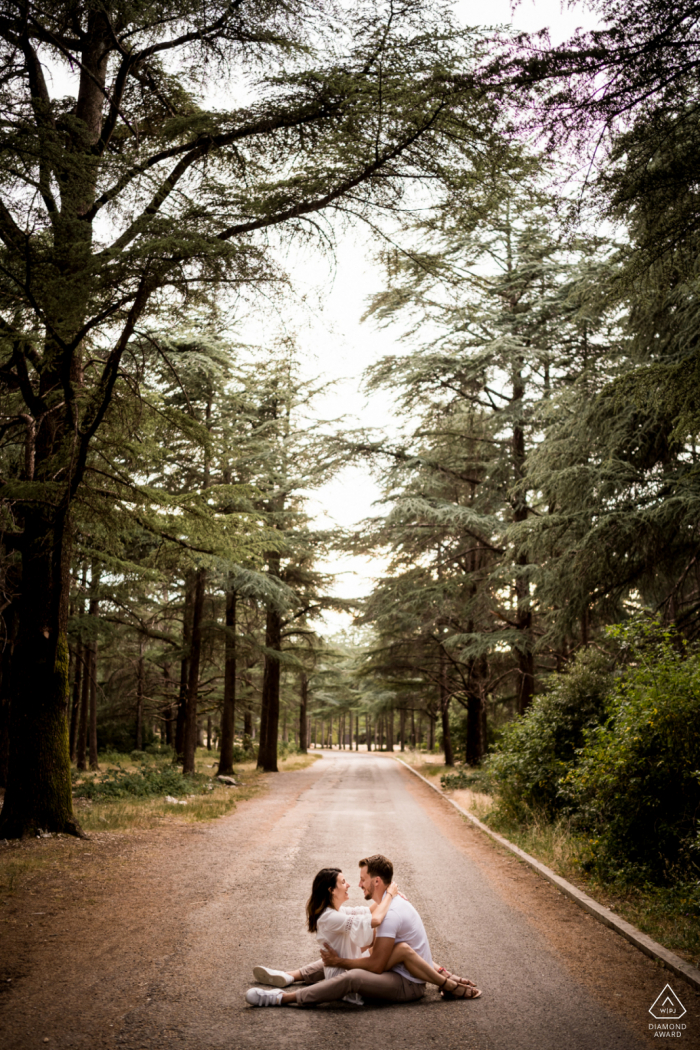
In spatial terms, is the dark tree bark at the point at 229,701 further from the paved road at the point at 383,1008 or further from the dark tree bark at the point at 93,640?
the paved road at the point at 383,1008

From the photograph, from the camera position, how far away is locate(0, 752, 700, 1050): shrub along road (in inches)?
157

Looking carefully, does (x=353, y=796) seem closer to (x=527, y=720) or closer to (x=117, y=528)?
(x=527, y=720)

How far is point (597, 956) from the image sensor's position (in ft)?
17.8

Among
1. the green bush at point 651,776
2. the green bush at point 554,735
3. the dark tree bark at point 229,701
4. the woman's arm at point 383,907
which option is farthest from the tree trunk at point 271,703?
the woman's arm at point 383,907

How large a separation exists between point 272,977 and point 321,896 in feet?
1.88

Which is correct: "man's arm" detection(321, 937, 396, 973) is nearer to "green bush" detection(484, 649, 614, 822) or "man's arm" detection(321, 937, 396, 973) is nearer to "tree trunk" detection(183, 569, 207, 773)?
"green bush" detection(484, 649, 614, 822)

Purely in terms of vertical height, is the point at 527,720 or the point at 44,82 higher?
the point at 44,82

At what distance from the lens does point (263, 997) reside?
4.34 meters

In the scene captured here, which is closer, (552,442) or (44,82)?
(44,82)

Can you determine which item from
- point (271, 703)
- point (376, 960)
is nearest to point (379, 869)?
point (376, 960)

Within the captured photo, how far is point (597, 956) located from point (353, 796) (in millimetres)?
13456

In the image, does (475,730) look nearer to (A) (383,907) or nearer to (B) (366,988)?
(A) (383,907)

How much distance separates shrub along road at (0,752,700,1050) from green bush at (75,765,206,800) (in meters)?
4.89

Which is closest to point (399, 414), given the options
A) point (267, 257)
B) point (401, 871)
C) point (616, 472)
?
point (616, 472)
